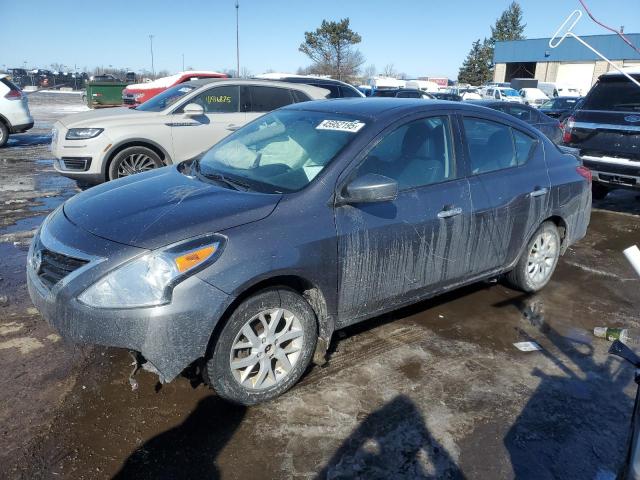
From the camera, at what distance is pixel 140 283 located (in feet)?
8.33

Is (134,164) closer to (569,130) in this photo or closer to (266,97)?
(266,97)

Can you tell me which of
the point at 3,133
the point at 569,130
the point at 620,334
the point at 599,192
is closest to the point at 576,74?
the point at 599,192

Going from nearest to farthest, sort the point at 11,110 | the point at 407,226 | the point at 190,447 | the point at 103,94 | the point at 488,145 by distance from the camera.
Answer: the point at 190,447 → the point at 407,226 → the point at 488,145 → the point at 11,110 → the point at 103,94

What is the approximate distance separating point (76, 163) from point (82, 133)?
0.42 m

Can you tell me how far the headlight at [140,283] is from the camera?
254 cm

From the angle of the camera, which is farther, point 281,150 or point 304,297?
point 281,150

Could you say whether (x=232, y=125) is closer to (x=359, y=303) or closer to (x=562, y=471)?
(x=359, y=303)

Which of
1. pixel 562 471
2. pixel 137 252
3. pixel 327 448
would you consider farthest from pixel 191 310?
pixel 562 471

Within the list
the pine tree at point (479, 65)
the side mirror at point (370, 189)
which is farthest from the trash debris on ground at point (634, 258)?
the pine tree at point (479, 65)

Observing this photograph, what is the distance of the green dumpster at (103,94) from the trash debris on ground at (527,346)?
71.0 feet

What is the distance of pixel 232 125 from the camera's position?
8.08m

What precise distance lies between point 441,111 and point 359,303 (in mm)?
1582

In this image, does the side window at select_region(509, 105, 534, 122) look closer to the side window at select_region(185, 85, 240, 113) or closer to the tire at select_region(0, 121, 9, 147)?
the side window at select_region(185, 85, 240, 113)

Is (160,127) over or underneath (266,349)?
over
